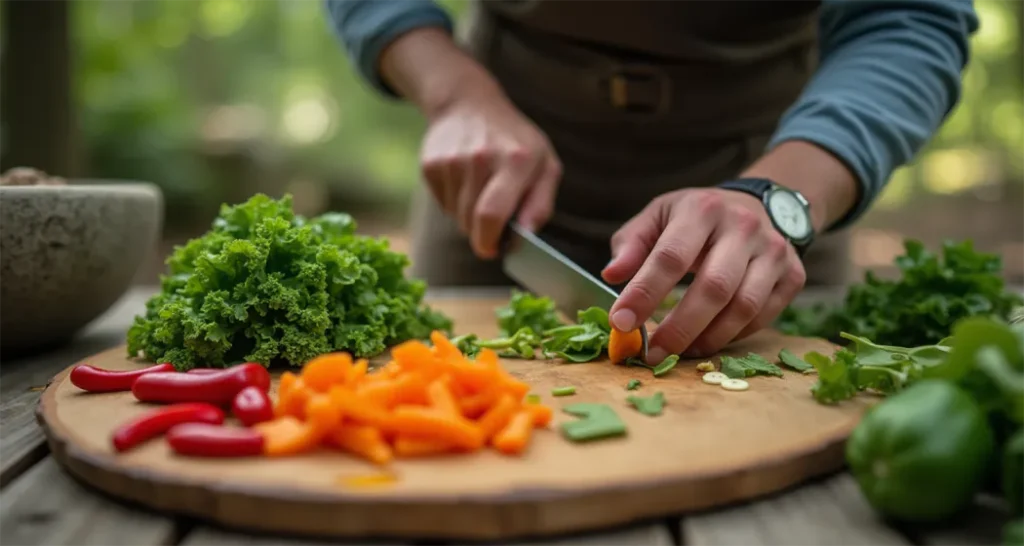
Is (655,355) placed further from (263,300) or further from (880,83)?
(880,83)

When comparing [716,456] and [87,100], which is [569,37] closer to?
[716,456]

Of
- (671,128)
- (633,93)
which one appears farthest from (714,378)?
(671,128)

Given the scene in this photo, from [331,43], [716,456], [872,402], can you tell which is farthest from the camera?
[331,43]

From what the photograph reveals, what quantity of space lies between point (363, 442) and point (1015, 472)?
89 centimetres

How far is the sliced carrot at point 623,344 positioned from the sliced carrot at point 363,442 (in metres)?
0.72

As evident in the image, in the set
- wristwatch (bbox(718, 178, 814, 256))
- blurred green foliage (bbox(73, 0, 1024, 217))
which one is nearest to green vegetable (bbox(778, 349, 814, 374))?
wristwatch (bbox(718, 178, 814, 256))

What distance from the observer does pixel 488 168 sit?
2.54m

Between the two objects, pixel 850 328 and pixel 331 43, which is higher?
pixel 331 43

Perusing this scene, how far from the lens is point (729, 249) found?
188 centimetres

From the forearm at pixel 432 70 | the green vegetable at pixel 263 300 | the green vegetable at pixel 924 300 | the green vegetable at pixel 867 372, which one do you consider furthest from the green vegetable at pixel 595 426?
the forearm at pixel 432 70

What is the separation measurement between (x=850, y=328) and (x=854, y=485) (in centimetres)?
106

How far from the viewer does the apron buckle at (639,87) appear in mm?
2955

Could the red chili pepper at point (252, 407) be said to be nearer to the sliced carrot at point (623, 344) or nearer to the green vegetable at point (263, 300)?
the green vegetable at point (263, 300)

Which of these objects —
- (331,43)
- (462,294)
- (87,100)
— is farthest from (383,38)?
(331,43)
